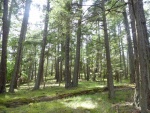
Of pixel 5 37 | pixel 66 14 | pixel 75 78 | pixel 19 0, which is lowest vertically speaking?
pixel 75 78

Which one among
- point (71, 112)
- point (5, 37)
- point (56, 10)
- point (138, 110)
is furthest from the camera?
point (5, 37)

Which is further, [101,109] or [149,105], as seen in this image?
[101,109]

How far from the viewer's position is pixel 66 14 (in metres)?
12.8

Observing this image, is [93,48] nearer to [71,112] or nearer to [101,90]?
[101,90]

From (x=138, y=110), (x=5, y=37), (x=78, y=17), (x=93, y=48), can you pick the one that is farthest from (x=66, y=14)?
(x=93, y=48)

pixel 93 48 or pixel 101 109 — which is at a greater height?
pixel 93 48

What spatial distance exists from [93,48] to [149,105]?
20.8 meters

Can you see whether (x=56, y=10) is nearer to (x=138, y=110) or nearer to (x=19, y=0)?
(x=19, y=0)

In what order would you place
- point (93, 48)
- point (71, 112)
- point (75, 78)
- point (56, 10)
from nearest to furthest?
point (71, 112)
point (56, 10)
point (75, 78)
point (93, 48)

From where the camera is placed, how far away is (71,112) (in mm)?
8938

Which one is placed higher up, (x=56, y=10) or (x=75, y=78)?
(x=56, y=10)

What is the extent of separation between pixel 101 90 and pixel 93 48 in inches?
517

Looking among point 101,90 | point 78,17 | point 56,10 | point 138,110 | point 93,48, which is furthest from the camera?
point 93,48

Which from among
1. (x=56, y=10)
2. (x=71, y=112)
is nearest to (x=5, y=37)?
(x=56, y=10)
